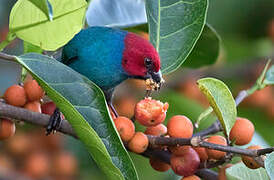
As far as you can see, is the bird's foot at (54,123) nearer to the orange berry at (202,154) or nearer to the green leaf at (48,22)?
the green leaf at (48,22)

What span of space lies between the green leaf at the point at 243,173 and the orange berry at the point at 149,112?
0.85 feet

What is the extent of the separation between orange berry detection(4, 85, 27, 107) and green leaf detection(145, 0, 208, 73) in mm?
451

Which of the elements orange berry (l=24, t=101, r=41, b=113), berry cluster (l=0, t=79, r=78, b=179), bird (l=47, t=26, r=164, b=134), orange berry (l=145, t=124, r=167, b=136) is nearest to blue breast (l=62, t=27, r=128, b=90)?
bird (l=47, t=26, r=164, b=134)

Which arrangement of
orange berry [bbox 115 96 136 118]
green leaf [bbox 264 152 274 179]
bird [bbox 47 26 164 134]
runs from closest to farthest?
green leaf [bbox 264 152 274 179] < bird [bbox 47 26 164 134] < orange berry [bbox 115 96 136 118]

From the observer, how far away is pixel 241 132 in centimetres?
149

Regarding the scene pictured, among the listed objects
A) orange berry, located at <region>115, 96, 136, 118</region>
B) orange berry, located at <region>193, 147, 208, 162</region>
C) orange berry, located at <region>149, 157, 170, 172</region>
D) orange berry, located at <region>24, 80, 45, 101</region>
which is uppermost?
orange berry, located at <region>24, 80, 45, 101</region>

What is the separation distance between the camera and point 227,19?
320 centimetres

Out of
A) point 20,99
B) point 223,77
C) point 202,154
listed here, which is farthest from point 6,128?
point 223,77

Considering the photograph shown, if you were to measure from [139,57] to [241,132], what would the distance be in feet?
1.96

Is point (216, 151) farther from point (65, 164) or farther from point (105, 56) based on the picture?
point (65, 164)

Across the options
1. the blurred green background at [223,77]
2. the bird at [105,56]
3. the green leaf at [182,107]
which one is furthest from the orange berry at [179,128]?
the blurred green background at [223,77]

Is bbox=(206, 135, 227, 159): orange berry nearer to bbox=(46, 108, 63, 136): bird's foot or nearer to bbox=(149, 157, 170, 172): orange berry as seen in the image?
bbox=(149, 157, 170, 172): orange berry

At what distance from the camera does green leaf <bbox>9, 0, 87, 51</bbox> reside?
1.42 meters

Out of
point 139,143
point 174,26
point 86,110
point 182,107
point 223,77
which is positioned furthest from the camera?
point 223,77
